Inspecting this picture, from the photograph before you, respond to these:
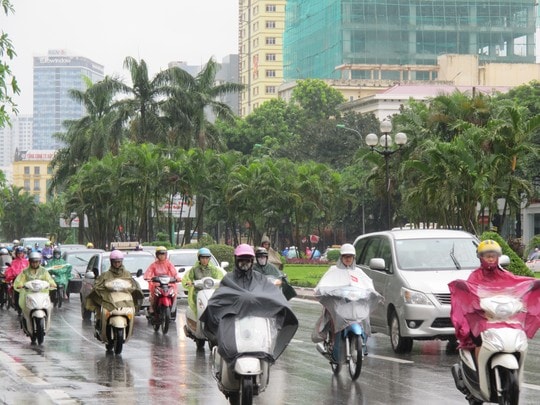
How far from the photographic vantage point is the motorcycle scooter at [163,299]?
2366 centimetres

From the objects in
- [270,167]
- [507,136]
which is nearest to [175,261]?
[507,136]

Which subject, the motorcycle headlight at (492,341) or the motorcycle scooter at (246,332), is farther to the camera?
the motorcycle scooter at (246,332)

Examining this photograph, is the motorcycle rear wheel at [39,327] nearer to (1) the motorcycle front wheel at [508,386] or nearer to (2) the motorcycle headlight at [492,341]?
(2) the motorcycle headlight at [492,341]

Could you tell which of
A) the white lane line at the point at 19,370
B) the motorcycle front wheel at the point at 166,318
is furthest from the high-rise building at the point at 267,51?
the white lane line at the point at 19,370

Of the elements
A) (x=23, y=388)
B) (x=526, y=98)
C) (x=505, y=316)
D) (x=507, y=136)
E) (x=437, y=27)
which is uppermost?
(x=437, y=27)

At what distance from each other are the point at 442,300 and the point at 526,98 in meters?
63.5

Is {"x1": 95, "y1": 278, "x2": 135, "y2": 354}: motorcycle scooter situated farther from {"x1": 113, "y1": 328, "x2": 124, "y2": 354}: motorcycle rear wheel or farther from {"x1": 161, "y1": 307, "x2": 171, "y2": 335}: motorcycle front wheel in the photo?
{"x1": 161, "y1": 307, "x2": 171, "y2": 335}: motorcycle front wheel

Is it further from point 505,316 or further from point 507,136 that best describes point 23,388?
point 507,136

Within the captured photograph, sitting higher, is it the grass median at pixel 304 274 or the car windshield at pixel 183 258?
the car windshield at pixel 183 258

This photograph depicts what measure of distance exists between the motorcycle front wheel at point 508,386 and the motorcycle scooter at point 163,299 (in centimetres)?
1387

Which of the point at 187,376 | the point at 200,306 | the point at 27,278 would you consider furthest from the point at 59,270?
the point at 187,376

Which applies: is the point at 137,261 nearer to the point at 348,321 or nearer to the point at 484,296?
the point at 348,321

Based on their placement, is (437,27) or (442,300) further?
(437,27)

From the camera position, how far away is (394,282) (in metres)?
18.6
